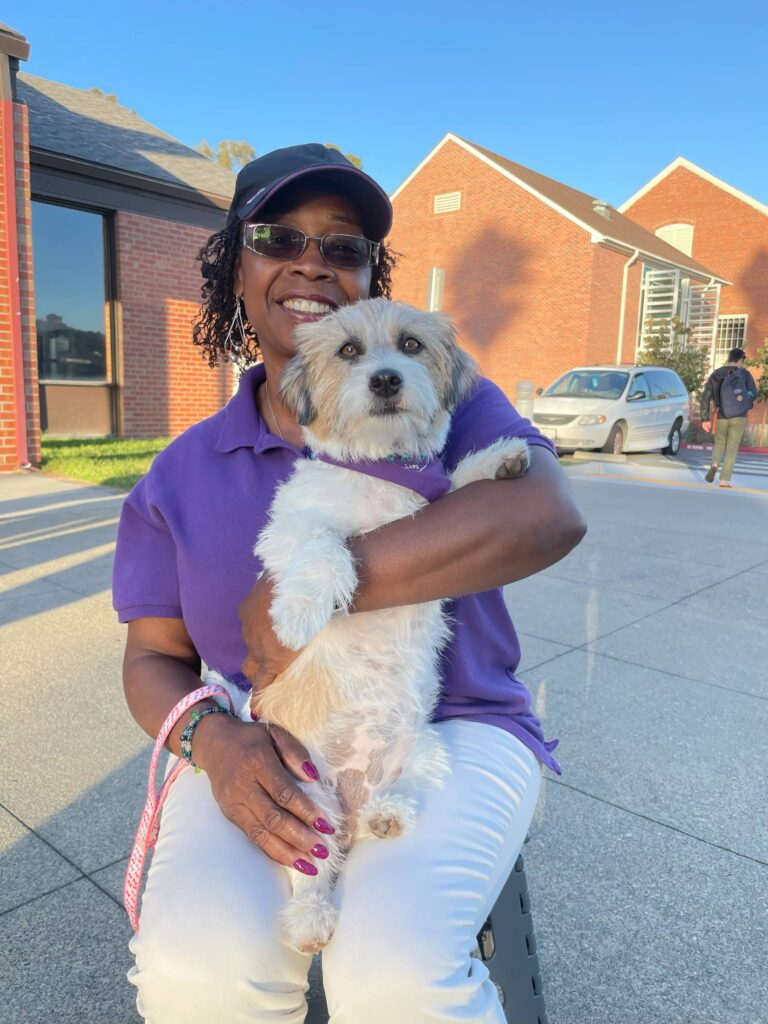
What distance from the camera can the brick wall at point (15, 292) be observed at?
921 cm

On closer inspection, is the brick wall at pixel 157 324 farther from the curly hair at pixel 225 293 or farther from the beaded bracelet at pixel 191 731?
the beaded bracelet at pixel 191 731

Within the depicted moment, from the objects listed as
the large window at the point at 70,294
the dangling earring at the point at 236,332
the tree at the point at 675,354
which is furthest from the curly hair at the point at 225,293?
the tree at the point at 675,354

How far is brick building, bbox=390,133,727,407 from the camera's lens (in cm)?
2423

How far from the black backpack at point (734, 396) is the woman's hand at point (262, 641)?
40.8 feet

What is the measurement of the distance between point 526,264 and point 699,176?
450 inches

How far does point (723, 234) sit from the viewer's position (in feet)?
102

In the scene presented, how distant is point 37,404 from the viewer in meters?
9.94

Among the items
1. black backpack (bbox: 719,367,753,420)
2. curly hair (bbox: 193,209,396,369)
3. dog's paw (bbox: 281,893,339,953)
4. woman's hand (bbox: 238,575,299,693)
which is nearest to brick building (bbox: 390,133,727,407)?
black backpack (bbox: 719,367,753,420)

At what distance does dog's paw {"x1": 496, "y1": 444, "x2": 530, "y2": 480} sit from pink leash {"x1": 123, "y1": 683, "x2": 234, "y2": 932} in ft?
2.73

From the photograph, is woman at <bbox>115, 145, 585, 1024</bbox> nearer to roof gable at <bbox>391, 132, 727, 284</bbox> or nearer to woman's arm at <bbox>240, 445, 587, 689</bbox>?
woman's arm at <bbox>240, 445, 587, 689</bbox>

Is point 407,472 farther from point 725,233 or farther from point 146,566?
point 725,233

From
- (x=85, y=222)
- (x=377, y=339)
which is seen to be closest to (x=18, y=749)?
(x=377, y=339)

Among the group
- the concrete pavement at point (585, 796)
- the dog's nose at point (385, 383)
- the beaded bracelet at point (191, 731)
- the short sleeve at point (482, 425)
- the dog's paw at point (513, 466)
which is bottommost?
the concrete pavement at point (585, 796)

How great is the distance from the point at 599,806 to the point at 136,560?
199 cm
